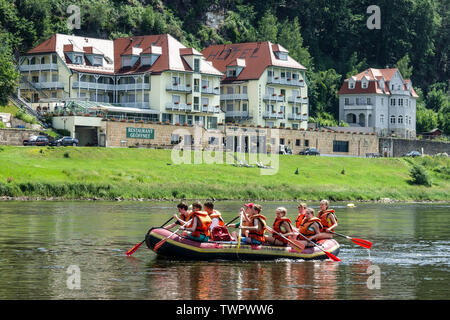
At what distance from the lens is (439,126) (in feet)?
531

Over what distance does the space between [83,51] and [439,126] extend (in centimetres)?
7286

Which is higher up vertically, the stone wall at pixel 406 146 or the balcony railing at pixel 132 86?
the balcony railing at pixel 132 86

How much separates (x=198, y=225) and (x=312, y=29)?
136785mm

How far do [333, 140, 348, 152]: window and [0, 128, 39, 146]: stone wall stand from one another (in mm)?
47543

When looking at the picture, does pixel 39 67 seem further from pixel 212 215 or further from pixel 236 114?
pixel 212 215

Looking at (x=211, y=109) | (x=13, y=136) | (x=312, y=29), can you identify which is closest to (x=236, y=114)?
(x=211, y=109)

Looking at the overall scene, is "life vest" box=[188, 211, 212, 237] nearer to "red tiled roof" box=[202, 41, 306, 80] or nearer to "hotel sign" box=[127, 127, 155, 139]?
"hotel sign" box=[127, 127, 155, 139]

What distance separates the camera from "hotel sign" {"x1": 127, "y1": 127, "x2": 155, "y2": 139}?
3997 inches

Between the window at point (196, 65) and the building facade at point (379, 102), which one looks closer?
the window at point (196, 65)

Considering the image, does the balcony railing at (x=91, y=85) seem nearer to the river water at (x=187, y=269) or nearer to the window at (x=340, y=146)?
the window at (x=340, y=146)

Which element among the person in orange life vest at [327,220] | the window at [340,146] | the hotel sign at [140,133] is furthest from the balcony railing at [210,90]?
the person in orange life vest at [327,220]

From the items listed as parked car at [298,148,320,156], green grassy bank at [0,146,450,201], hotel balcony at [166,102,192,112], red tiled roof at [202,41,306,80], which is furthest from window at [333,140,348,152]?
hotel balcony at [166,102,192,112]

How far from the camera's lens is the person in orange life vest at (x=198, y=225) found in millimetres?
37062

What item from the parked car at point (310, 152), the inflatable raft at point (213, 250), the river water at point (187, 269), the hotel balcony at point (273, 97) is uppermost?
the hotel balcony at point (273, 97)
